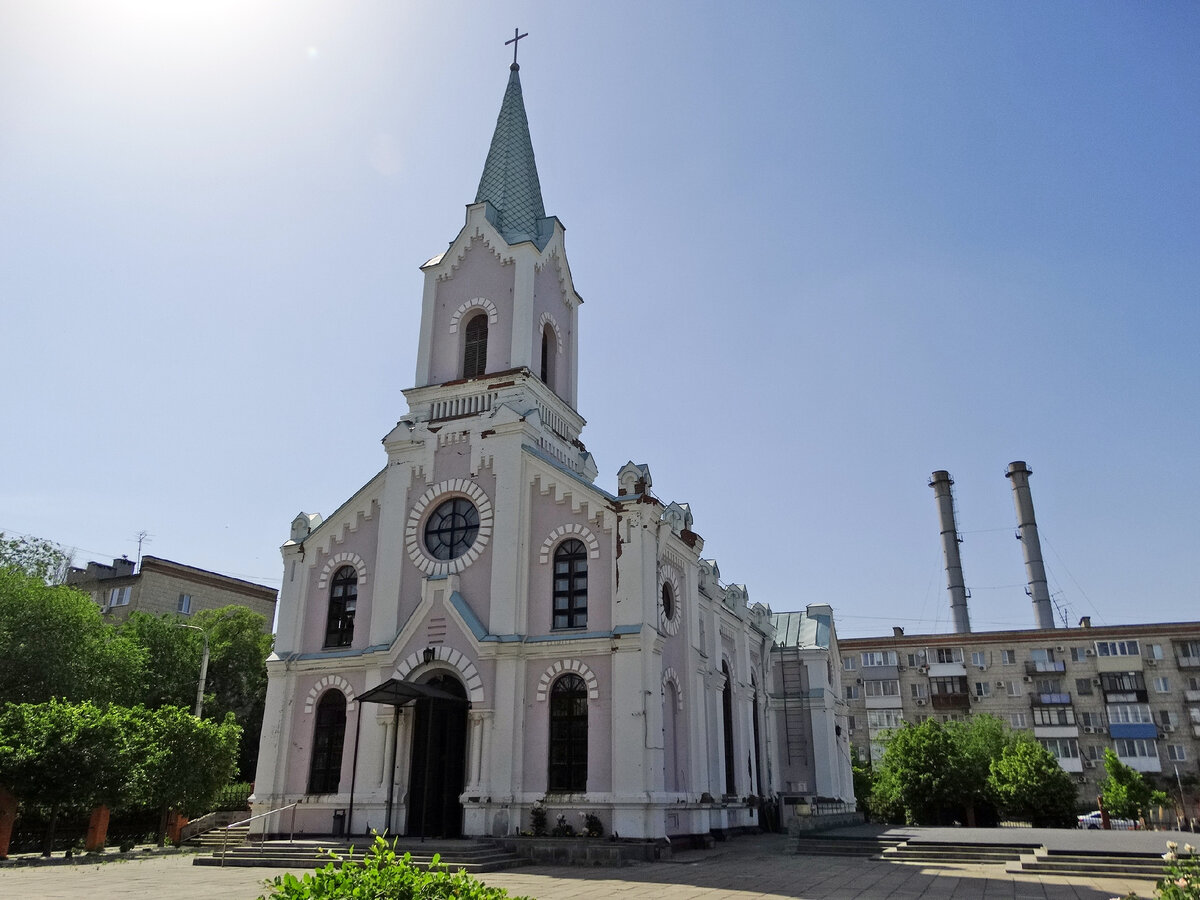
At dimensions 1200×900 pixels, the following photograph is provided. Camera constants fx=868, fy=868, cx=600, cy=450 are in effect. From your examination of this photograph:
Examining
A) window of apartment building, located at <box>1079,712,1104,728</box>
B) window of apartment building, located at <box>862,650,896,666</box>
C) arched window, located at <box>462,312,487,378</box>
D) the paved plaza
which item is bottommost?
the paved plaza

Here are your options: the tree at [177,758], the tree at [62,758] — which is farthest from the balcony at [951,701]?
the tree at [62,758]

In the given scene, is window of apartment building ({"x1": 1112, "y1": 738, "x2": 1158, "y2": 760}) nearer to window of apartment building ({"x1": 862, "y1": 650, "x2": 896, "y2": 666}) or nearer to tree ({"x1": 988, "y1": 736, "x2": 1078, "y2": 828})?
A: window of apartment building ({"x1": 862, "y1": 650, "x2": 896, "y2": 666})

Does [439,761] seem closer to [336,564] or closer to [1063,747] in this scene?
[336,564]

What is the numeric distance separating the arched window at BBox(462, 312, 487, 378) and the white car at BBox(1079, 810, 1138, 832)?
30934 millimetres

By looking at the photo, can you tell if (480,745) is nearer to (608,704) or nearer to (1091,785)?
(608,704)

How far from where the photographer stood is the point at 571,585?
24.5 meters

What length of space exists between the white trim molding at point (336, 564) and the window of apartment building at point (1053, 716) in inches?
2299

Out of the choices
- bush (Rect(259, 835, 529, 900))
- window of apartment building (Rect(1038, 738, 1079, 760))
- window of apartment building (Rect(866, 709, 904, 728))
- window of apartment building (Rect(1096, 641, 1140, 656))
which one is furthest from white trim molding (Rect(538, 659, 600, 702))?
window of apartment building (Rect(1096, 641, 1140, 656))

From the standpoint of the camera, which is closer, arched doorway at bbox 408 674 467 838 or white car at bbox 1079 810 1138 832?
arched doorway at bbox 408 674 467 838

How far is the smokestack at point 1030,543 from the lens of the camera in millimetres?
75750

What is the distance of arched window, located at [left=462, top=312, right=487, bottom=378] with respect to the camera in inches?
1142

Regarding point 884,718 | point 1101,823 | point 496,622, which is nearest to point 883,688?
point 884,718

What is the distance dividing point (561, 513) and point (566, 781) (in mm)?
7267

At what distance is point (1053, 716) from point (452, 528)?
190 ft
